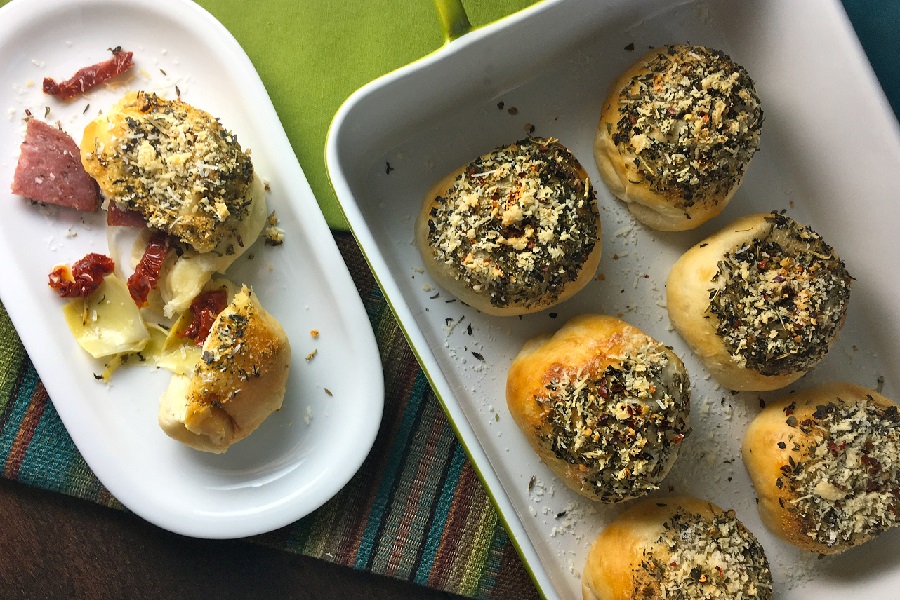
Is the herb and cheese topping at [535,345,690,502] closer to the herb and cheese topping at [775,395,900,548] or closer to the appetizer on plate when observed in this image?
the herb and cheese topping at [775,395,900,548]

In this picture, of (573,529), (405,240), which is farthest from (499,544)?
(405,240)

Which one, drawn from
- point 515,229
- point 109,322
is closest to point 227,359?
point 109,322

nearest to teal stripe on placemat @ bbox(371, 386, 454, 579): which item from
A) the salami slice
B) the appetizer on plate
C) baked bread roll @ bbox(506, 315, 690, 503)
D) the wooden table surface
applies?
the wooden table surface

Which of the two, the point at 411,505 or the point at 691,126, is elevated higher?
the point at 691,126

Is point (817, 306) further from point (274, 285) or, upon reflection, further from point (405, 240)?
point (274, 285)

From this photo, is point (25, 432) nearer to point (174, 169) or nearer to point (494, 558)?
point (174, 169)

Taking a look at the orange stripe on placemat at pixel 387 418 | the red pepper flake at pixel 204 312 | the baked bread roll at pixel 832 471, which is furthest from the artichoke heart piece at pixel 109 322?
the baked bread roll at pixel 832 471
